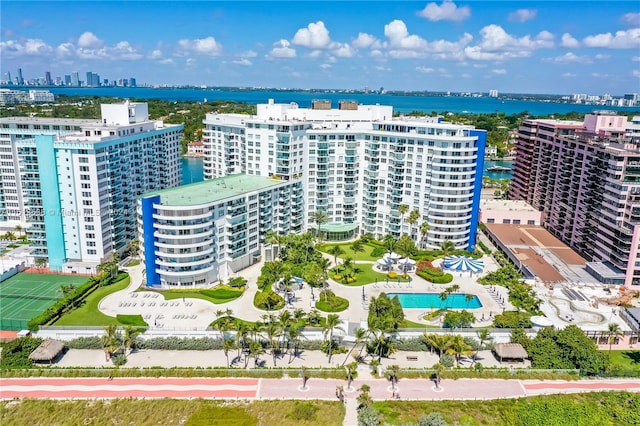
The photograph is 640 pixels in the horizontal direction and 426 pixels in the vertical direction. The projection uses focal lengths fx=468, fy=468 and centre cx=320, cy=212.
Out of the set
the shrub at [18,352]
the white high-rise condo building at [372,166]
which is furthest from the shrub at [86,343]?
the white high-rise condo building at [372,166]

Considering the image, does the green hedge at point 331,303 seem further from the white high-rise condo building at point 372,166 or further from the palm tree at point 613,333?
the palm tree at point 613,333

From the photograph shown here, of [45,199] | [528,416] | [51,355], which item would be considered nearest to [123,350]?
[51,355]

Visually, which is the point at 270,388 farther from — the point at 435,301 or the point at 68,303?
the point at 68,303

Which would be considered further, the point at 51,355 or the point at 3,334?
the point at 3,334

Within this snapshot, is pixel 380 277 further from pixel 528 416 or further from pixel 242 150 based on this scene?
pixel 242 150

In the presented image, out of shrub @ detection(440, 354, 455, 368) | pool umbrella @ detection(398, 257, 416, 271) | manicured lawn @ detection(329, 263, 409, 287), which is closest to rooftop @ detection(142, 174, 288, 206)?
manicured lawn @ detection(329, 263, 409, 287)

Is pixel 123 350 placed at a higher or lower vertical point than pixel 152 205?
lower
